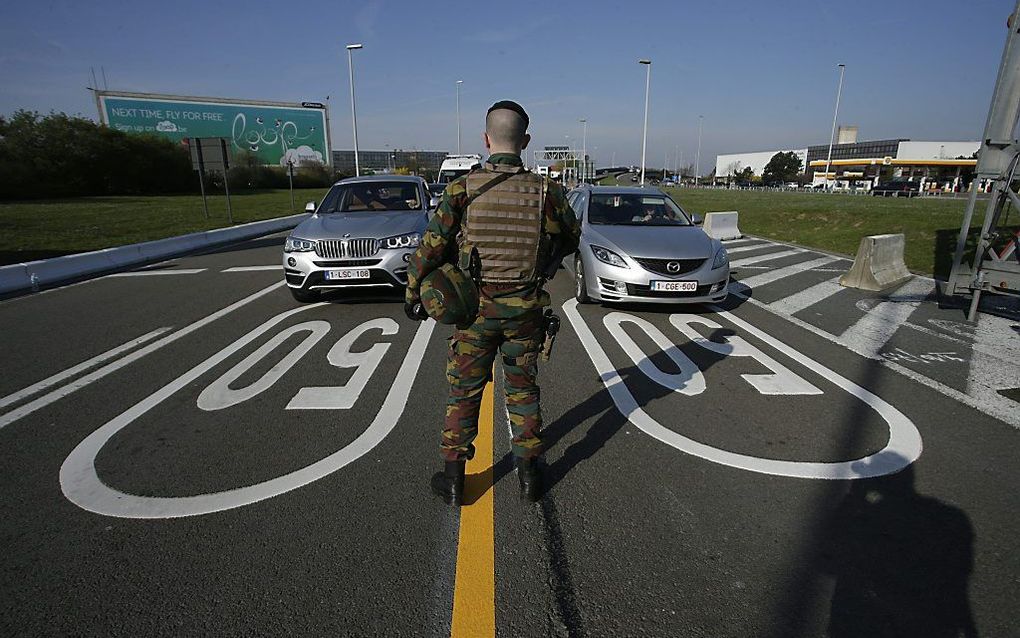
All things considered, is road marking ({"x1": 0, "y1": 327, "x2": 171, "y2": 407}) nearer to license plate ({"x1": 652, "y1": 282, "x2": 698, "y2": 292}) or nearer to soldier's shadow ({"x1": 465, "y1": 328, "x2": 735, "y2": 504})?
soldier's shadow ({"x1": 465, "y1": 328, "x2": 735, "y2": 504})

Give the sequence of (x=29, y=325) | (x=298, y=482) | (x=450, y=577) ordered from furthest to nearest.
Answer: (x=29, y=325), (x=298, y=482), (x=450, y=577)

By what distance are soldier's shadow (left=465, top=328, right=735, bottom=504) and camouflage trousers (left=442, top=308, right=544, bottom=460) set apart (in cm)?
36

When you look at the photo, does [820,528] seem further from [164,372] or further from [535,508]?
[164,372]

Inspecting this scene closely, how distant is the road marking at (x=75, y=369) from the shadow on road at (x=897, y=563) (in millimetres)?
5631

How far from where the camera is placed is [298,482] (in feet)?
9.87

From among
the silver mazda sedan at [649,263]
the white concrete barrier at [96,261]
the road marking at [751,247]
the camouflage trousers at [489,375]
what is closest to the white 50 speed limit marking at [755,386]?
the silver mazda sedan at [649,263]

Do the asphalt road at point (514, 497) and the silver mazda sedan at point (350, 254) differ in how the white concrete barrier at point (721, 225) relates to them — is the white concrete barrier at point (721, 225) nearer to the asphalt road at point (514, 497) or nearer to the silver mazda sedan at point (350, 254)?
the asphalt road at point (514, 497)

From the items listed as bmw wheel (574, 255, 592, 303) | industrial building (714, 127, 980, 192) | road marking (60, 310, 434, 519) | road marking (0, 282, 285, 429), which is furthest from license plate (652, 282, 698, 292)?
industrial building (714, 127, 980, 192)

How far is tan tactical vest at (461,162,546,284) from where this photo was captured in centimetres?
254

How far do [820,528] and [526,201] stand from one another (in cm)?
212

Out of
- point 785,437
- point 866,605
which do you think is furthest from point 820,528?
point 785,437

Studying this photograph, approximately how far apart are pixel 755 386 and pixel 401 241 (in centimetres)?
444

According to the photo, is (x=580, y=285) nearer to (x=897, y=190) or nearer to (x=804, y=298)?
(x=804, y=298)

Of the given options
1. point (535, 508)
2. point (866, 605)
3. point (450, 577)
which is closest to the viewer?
point (866, 605)
